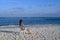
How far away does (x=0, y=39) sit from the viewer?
1410 centimetres

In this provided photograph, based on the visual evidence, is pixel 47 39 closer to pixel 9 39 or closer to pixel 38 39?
pixel 38 39

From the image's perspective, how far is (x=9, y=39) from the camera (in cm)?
1414

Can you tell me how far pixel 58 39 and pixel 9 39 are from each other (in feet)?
12.5

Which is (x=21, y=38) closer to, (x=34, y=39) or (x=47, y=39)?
(x=34, y=39)

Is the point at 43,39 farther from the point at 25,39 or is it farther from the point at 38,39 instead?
the point at 25,39

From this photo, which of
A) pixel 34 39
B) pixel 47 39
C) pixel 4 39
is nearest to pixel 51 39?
pixel 47 39

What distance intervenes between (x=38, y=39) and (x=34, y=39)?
1.02 feet

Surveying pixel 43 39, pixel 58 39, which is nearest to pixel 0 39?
pixel 43 39

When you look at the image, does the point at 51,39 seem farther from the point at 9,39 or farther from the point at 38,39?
the point at 9,39

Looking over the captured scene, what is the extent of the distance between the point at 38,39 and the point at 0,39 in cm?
295

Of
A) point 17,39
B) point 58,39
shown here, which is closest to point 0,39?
point 17,39

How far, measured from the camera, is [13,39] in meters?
14.1

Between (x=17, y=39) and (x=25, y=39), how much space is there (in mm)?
621

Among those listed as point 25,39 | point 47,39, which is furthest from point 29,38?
point 47,39
